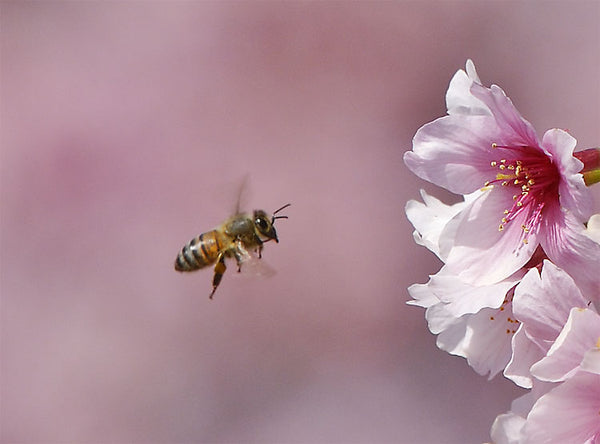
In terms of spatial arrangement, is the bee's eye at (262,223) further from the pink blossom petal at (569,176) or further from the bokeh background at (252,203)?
the bokeh background at (252,203)

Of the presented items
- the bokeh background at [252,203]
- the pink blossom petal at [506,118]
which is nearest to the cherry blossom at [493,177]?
the pink blossom petal at [506,118]

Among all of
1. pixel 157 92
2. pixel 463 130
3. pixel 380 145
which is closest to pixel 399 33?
pixel 380 145

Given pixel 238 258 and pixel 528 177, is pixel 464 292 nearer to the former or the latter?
pixel 528 177

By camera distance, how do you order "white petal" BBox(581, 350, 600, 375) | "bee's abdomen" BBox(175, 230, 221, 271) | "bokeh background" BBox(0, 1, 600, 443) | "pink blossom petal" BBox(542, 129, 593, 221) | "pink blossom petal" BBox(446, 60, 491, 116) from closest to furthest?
"white petal" BBox(581, 350, 600, 375), "pink blossom petal" BBox(542, 129, 593, 221), "pink blossom petal" BBox(446, 60, 491, 116), "bee's abdomen" BBox(175, 230, 221, 271), "bokeh background" BBox(0, 1, 600, 443)

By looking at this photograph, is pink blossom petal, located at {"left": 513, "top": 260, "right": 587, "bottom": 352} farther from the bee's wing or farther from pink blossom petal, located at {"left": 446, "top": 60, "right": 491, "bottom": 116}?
the bee's wing

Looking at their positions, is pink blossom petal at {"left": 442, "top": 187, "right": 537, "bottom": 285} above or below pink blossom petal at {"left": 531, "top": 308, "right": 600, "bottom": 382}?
above

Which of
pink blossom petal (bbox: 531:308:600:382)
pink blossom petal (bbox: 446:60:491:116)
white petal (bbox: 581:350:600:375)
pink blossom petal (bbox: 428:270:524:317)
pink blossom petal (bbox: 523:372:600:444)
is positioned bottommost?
pink blossom petal (bbox: 523:372:600:444)

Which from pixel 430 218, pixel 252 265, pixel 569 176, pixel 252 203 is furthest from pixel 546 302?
pixel 252 203

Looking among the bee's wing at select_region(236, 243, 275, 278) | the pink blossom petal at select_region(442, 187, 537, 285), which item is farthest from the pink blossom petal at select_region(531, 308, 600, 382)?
the bee's wing at select_region(236, 243, 275, 278)
